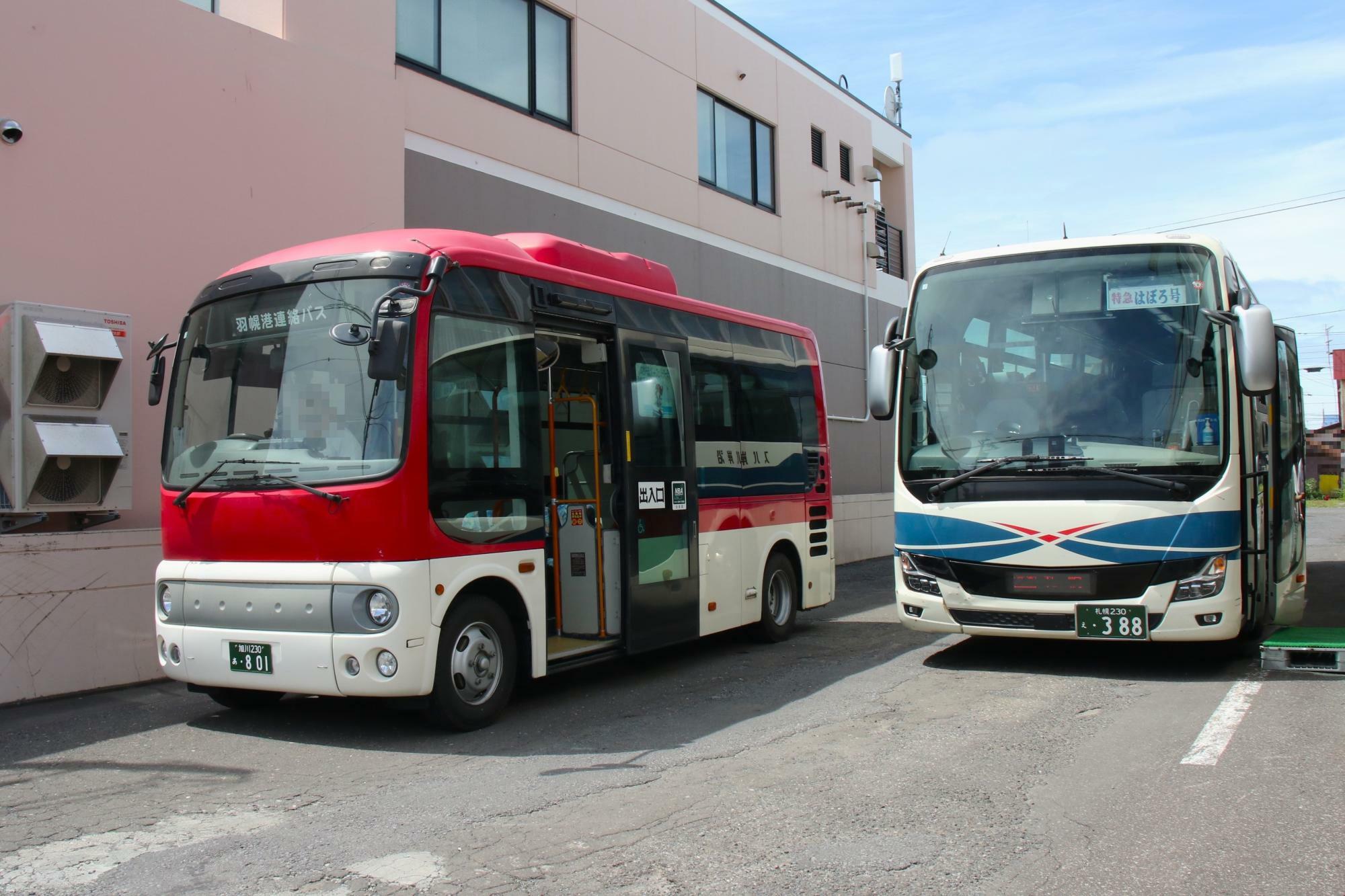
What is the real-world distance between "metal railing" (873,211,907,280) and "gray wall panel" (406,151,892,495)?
41.4 inches

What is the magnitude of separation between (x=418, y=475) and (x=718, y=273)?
12.0 m

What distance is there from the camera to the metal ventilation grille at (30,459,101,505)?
27.2ft

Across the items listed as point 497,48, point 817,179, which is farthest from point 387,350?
point 817,179

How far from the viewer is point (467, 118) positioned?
1306 centimetres

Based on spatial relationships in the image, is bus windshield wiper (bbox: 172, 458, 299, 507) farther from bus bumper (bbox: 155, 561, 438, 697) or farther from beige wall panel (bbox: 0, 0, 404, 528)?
beige wall panel (bbox: 0, 0, 404, 528)

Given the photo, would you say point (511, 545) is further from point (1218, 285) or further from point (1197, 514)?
point (1218, 285)

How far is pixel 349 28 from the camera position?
11.6m

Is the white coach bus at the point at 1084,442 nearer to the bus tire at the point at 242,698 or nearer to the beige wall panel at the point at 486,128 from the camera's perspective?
the bus tire at the point at 242,698

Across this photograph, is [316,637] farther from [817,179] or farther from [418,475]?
[817,179]

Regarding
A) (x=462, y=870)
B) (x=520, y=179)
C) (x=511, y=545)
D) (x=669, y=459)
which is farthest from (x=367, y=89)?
(x=462, y=870)

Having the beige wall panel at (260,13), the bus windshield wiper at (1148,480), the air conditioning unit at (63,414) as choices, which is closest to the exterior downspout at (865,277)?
the beige wall panel at (260,13)

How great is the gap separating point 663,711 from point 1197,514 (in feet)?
12.6

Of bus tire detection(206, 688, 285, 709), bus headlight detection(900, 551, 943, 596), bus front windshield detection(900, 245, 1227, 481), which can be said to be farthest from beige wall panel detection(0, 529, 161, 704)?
bus front windshield detection(900, 245, 1227, 481)

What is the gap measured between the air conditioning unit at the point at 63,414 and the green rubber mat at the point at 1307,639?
8600 mm
